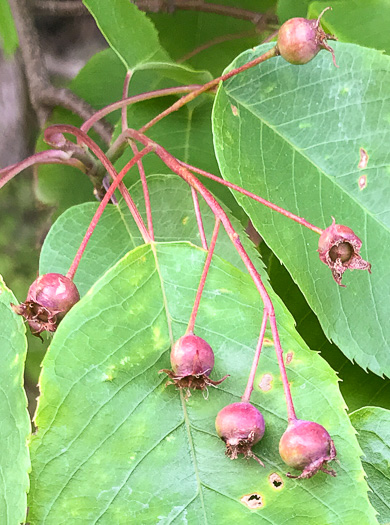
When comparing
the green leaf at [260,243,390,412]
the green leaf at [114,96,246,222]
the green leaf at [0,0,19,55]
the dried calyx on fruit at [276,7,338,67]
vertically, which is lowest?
the green leaf at [260,243,390,412]

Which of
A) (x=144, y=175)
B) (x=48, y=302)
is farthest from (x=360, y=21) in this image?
(x=48, y=302)

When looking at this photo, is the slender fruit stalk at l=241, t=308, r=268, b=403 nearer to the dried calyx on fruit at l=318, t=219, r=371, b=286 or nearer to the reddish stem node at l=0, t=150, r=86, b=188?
the dried calyx on fruit at l=318, t=219, r=371, b=286

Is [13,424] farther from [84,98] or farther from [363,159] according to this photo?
[84,98]

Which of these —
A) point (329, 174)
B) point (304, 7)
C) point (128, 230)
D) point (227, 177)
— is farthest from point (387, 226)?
point (304, 7)

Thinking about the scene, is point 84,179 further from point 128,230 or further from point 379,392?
point 379,392

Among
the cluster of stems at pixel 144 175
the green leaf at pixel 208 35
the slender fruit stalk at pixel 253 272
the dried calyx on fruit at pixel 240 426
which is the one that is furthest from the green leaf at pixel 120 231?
the green leaf at pixel 208 35

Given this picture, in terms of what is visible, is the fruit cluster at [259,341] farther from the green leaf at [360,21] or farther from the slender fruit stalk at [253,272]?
the green leaf at [360,21]

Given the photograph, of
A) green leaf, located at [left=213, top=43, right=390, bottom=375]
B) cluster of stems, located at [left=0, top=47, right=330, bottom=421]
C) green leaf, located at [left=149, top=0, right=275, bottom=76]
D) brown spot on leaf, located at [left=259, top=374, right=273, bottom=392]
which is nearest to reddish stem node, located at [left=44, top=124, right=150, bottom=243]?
cluster of stems, located at [left=0, top=47, right=330, bottom=421]
